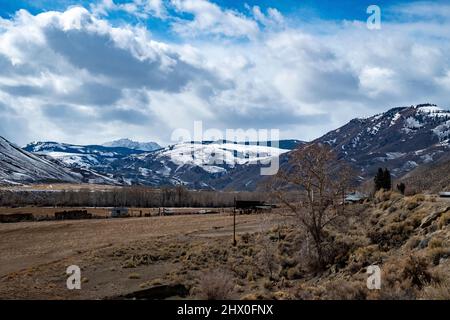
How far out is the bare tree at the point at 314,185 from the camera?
33.1 metres

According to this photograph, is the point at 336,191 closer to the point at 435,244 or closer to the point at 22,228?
the point at 435,244

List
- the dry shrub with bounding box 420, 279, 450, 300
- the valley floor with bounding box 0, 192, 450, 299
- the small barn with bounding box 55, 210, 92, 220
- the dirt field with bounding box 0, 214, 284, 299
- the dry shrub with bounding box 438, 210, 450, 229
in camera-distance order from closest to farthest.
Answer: the dry shrub with bounding box 420, 279, 450, 300
the valley floor with bounding box 0, 192, 450, 299
the dry shrub with bounding box 438, 210, 450, 229
the dirt field with bounding box 0, 214, 284, 299
the small barn with bounding box 55, 210, 92, 220

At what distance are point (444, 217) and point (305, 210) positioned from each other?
9918 mm

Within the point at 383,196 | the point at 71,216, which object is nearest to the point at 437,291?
the point at 383,196

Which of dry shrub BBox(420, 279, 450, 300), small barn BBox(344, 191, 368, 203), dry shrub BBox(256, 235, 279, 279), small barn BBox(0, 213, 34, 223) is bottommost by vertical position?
dry shrub BBox(256, 235, 279, 279)

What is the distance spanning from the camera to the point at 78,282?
32156 mm

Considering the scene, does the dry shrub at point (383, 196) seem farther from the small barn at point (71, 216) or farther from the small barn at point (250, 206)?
the small barn at point (71, 216)

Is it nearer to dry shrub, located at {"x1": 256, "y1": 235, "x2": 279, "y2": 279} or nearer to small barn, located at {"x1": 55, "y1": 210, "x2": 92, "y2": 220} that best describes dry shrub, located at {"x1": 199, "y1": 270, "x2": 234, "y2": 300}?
dry shrub, located at {"x1": 256, "y1": 235, "x2": 279, "y2": 279}

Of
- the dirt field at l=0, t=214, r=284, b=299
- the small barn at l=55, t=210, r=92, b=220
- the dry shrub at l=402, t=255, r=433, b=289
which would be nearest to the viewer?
the dry shrub at l=402, t=255, r=433, b=289

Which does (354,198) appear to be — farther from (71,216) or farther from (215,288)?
(71,216)

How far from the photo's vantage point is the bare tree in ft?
109

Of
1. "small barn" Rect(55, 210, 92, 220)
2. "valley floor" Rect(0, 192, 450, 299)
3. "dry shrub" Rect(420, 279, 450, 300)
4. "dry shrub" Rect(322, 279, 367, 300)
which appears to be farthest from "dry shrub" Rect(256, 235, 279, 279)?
"small barn" Rect(55, 210, 92, 220)

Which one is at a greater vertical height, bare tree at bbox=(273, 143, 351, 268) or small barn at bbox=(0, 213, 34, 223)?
bare tree at bbox=(273, 143, 351, 268)
